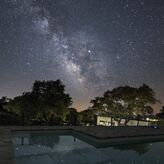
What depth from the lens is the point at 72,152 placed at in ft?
39.4

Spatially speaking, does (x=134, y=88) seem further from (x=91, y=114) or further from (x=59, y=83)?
(x=59, y=83)

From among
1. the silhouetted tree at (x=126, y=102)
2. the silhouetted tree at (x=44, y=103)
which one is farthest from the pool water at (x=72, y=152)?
the silhouetted tree at (x=126, y=102)

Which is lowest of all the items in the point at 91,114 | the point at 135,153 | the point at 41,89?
the point at 135,153

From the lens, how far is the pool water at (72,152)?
10445 millimetres

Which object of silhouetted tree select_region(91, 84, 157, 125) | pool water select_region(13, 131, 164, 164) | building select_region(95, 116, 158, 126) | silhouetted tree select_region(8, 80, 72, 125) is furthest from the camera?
building select_region(95, 116, 158, 126)

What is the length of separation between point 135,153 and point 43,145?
15.9 ft

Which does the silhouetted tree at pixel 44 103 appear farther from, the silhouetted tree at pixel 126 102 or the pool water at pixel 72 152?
the silhouetted tree at pixel 126 102

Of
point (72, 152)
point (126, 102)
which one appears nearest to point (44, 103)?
point (72, 152)

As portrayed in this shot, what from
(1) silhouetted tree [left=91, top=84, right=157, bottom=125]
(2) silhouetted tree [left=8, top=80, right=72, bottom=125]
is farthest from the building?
(2) silhouetted tree [left=8, top=80, right=72, bottom=125]

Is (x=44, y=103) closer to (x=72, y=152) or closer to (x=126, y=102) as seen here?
(x=72, y=152)

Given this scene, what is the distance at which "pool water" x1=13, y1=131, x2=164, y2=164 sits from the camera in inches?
411

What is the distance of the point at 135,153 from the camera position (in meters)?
13.2

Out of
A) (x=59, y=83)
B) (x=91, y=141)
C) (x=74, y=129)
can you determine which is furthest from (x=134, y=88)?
(x=91, y=141)

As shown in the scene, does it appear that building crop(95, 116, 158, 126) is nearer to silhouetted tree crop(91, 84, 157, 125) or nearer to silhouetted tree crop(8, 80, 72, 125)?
silhouetted tree crop(91, 84, 157, 125)
